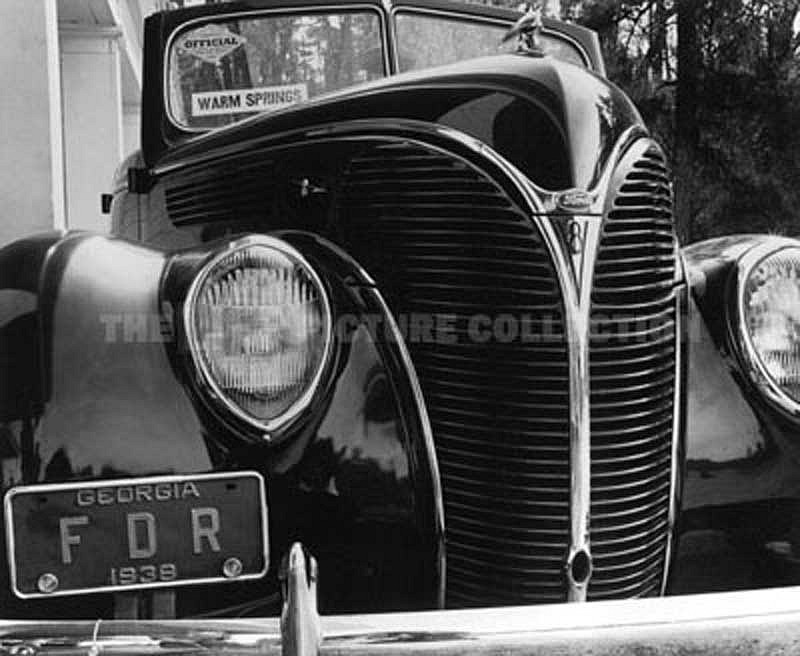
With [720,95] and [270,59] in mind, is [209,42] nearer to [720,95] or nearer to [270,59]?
[270,59]

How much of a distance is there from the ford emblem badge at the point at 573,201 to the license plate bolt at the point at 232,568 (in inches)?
37.1

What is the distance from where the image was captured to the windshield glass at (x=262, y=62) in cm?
347

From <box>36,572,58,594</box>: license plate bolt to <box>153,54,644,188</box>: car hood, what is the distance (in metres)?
1.16

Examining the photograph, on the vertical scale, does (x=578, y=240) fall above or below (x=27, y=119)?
below

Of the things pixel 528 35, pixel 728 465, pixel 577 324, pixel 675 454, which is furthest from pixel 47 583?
pixel 528 35

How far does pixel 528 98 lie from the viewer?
6.80ft

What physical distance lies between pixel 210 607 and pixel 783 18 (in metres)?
13.2

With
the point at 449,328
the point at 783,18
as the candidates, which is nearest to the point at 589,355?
the point at 449,328

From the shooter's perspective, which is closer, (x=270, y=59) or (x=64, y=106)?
(x=270, y=59)

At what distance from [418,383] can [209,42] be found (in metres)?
1.95

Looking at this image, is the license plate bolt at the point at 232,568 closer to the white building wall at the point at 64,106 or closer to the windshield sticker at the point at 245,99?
the windshield sticker at the point at 245,99

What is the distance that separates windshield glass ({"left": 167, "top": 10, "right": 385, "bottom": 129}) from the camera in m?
3.47

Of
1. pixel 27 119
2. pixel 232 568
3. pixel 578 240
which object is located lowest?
pixel 232 568

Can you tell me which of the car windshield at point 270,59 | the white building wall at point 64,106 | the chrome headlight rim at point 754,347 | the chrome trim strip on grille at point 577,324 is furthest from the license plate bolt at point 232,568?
the white building wall at point 64,106
